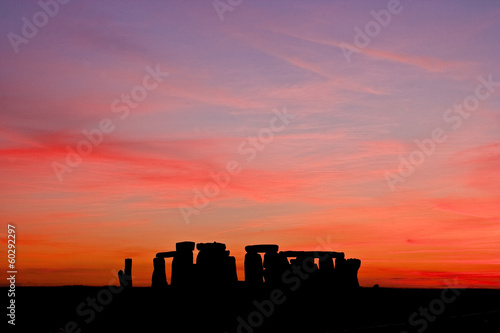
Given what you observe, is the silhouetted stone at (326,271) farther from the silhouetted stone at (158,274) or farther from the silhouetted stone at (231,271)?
the silhouetted stone at (158,274)

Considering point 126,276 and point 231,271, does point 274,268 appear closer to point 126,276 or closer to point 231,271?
point 231,271

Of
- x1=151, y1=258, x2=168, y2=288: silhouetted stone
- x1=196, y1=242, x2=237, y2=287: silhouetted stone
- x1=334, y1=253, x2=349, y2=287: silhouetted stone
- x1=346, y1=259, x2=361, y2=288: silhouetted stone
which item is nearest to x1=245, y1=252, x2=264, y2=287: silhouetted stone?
x1=196, y1=242, x2=237, y2=287: silhouetted stone

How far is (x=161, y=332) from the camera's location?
18750 millimetres

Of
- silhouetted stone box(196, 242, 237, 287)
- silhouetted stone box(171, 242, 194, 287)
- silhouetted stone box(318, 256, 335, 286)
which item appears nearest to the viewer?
silhouetted stone box(196, 242, 237, 287)

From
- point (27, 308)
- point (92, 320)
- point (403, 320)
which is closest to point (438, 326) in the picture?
point (403, 320)

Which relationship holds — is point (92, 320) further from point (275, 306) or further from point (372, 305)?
point (372, 305)

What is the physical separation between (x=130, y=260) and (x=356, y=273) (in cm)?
978

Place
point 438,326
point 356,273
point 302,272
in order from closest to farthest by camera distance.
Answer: point 438,326
point 302,272
point 356,273

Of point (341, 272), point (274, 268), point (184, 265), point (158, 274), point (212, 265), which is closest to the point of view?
point (212, 265)

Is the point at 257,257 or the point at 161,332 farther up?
the point at 257,257

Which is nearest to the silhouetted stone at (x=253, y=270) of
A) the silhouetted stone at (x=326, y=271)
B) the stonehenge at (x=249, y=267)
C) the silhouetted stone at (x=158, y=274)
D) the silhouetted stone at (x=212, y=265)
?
the stonehenge at (x=249, y=267)

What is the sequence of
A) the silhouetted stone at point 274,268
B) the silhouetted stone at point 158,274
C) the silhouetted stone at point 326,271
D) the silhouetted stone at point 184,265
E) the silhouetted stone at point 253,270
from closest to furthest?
the silhouetted stone at point 184,265 < the silhouetted stone at point 158,274 < the silhouetted stone at point 253,270 < the silhouetted stone at point 274,268 < the silhouetted stone at point 326,271

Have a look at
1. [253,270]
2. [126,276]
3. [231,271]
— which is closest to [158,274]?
[126,276]

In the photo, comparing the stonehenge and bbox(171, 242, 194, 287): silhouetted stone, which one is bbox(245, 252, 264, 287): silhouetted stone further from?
bbox(171, 242, 194, 287): silhouetted stone
